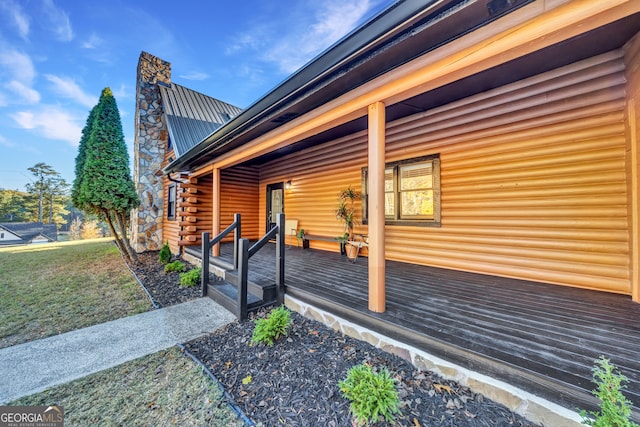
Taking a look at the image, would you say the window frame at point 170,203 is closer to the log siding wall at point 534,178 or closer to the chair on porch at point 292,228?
the chair on porch at point 292,228

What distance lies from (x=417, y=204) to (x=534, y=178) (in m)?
1.59

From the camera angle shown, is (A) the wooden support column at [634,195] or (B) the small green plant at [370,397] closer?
(B) the small green plant at [370,397]

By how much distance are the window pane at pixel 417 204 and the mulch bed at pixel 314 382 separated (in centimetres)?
264

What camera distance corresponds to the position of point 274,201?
7602mm

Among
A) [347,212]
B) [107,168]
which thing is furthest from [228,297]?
[107,168]

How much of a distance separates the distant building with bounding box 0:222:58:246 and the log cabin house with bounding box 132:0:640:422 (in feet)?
82.5

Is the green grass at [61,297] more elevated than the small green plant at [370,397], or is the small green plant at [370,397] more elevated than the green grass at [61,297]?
the small green plant at [370,397]

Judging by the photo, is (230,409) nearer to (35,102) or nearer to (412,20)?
(412,20)

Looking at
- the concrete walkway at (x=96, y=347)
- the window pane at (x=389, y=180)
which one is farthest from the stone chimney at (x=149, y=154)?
the window pane at (x=389, y=180)

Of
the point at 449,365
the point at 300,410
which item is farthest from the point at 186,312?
the point at 449,365

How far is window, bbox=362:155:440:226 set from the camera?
4023 millimetres

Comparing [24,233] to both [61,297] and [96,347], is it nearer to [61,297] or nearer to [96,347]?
[61,297]

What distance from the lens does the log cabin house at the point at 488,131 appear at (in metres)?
1.70

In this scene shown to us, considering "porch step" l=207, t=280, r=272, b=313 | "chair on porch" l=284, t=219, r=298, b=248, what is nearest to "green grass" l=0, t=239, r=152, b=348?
"porch step" l=207, t=280, r=272, b=313
